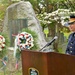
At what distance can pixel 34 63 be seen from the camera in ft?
7.89

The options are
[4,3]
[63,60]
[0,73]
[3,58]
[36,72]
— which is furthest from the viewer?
[4,3]

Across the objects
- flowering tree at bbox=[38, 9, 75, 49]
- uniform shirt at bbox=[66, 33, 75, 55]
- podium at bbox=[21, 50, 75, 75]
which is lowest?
podium at bbox=[21, 50, 75, 75]

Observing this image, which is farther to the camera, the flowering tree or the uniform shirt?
the flowering tree

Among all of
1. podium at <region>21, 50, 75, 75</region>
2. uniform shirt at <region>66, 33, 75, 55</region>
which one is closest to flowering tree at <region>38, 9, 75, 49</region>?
uniform shirt at <region>66, 33, 75, 55</region>

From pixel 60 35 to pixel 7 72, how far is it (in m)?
5.10

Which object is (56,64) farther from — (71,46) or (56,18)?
(56,18)

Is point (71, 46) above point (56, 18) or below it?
below

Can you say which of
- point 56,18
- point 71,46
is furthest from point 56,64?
point 56,18

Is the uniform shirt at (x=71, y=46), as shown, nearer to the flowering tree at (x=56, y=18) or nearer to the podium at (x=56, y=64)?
the podium at (x=56, y=64)

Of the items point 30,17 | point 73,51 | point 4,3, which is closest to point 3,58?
point 30,17

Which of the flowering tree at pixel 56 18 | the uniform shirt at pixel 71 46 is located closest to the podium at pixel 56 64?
the uniform shirt at pixel 71 46

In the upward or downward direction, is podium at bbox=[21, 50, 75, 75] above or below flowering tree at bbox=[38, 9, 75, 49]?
below

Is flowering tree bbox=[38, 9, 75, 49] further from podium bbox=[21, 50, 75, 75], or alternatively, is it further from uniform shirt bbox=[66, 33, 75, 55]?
podium bbox=[21, 50, 75, 75]

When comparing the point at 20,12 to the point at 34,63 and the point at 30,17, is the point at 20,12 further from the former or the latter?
the point at 34,63
